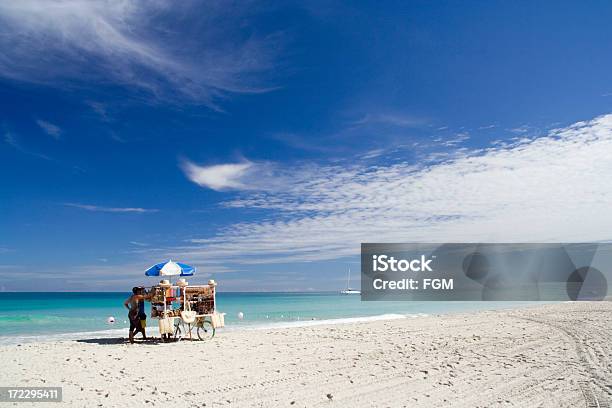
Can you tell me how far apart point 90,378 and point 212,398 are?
2616 mm

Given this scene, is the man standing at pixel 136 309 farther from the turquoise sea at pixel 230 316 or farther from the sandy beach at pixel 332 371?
the turquoise sea at pixel 230 316

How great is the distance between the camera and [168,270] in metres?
13.3

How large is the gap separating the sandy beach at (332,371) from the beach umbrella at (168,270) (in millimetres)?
2002

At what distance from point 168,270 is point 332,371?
685cm

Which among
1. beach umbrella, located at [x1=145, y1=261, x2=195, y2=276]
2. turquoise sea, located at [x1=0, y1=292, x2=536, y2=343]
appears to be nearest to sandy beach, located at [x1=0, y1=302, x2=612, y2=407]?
beach umbrella, located at [x1=145, y1=261, x2=195, y2=276]

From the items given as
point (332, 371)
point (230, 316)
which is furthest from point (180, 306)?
point (230, 316)

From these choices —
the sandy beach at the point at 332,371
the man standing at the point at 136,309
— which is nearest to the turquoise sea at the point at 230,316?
the man standing at the point at 136,309

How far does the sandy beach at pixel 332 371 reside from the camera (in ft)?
21.0

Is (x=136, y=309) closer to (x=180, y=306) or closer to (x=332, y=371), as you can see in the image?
(x=180, y=306)

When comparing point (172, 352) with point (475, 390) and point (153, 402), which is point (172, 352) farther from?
point (475, 390)

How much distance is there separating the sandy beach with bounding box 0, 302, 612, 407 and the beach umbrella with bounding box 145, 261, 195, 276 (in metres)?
2.00

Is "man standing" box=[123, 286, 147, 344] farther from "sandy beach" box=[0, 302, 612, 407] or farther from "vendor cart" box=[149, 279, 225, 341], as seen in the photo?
"sandy beach" box=[0, 302, 612, 407]

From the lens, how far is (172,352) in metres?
10.7

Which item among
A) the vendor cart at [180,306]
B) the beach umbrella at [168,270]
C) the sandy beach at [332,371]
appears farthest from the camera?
the beach umbrella at [168,270]
